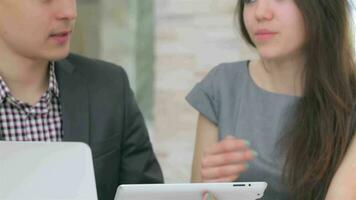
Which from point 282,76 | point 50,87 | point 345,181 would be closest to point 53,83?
point 50,87

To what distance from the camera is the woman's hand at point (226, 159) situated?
2.92 feet

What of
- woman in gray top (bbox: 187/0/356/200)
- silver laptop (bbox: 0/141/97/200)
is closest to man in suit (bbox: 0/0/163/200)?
woman in gray top (bbox: 187/0/356/200)

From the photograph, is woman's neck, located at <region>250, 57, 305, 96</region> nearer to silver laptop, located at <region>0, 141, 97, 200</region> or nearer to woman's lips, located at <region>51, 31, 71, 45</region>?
woman's lips, located at <region>51, 31, 71, 45</region>

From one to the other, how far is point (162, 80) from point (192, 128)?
0.20 m

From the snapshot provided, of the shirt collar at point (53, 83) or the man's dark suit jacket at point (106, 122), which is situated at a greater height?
the shirt collar at point (53, 83)

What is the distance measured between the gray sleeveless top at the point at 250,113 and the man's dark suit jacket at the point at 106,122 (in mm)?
160

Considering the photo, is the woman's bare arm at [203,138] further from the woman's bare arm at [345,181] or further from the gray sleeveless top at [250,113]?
the woman's bare arm at [345,181]

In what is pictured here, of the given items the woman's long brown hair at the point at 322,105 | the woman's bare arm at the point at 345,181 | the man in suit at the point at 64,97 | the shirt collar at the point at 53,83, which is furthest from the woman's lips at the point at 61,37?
the woman's bare arm at the point at 345,181

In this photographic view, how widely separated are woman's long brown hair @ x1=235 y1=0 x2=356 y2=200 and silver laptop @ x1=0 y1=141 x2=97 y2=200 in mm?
533

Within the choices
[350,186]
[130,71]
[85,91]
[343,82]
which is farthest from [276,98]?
[130,71]

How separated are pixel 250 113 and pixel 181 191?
0.55 metres

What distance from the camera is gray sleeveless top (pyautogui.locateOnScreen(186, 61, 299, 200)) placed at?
119 cm

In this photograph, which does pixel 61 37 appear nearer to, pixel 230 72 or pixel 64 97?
pixel 64 97

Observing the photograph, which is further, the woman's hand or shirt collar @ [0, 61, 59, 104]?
shirt collar @ [0, 61, 59, 104]
